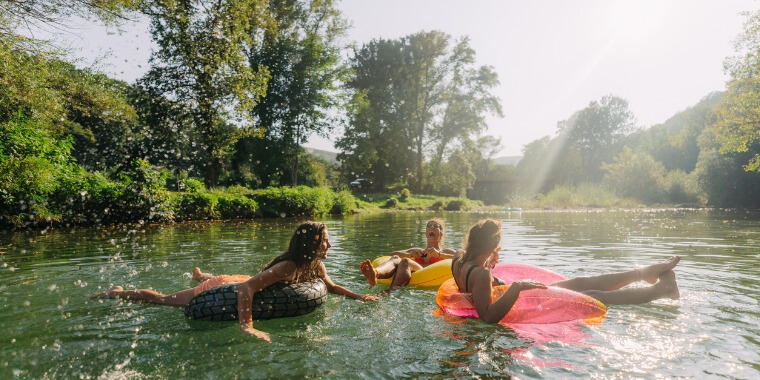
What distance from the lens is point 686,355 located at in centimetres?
396

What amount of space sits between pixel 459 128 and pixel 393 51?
33.2 ft

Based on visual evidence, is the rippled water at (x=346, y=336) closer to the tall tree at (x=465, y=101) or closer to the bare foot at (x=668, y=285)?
the bare foot at (x=668, y=285)

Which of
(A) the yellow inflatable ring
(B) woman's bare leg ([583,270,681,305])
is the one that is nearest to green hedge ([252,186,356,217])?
(A) the yellow inflatable ring

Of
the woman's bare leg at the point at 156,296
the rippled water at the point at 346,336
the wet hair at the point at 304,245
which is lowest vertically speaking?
the rippled water at the point at 346,336

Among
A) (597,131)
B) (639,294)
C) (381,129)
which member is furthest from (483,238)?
(597,131)

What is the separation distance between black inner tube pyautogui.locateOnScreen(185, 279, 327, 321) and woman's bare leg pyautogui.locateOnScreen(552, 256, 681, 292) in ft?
10.6

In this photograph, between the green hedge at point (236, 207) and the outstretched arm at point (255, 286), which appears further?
the green hedge at point (236, 207)

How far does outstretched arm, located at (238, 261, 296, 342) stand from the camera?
14.8 ft

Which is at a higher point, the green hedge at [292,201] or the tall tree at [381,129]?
the tall tree at [381,129]

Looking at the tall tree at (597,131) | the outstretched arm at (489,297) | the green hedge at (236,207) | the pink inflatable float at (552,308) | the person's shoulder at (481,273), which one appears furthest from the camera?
the tall tree at (597,131)

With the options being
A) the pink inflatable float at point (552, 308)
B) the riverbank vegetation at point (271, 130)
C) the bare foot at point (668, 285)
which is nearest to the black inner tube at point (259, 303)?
the pink inflatable float at point (552, 308)

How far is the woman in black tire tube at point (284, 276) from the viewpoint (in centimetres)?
474

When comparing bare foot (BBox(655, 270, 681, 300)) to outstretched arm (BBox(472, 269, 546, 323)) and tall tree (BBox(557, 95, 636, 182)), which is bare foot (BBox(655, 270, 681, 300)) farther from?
tall tree (BBox(557, 95, 636, 182))

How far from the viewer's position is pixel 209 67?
22.9 metres
